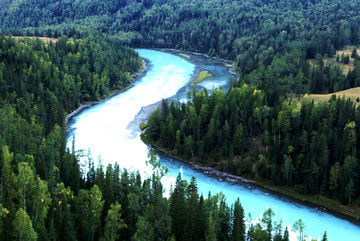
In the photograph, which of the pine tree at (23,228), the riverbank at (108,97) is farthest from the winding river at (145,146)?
the pine tree at (23,228)

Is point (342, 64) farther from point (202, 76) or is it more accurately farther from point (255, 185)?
point (255, 185)

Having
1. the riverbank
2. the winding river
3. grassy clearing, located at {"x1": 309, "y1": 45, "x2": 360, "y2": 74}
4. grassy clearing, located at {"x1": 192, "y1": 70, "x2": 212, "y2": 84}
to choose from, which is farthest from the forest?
grassy clearing, located at {"x1": 192, "y1": 70, "x2": 212, "y2": 84}

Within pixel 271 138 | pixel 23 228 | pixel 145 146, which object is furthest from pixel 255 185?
pixel 23 228

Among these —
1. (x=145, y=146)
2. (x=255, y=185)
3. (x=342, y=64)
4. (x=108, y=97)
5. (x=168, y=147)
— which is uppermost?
(x=342, y=64)

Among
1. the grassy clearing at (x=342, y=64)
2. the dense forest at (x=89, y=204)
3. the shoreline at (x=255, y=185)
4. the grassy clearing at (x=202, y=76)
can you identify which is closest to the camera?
the dense forest at (x=89, y=204)

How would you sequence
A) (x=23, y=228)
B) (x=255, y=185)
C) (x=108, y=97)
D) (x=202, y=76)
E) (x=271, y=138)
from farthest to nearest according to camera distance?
(x=202, y=76) → (x=108, y=97) → (x=271, y=138) → (x=255, y=185) → (x=23, y=228)

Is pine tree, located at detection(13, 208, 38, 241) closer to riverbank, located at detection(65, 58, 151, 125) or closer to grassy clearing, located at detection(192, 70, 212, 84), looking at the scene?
riverbank, located at detection(65, 58, 151, 125)

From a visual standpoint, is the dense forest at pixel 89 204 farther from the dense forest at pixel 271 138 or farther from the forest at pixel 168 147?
the dense forest at pixel 271 138

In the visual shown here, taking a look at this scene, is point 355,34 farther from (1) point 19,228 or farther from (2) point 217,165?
(1) point 19,228

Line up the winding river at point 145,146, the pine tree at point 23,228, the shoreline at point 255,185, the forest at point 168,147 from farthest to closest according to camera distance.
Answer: the shoreline at point 255,185, the winding river at point 145,146, the forest at point 168,147, the pine tree at point 23,228
